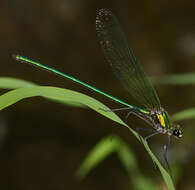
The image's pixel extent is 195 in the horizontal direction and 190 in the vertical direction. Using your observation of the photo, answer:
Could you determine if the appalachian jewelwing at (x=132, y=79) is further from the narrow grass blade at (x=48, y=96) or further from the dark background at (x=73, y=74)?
the dark background at (x=73, y=74)

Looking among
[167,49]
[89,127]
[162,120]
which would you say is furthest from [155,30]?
[162,120]

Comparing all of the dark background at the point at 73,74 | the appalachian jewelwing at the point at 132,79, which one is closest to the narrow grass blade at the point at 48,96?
the appalachian jewelwing at the point at 132,79

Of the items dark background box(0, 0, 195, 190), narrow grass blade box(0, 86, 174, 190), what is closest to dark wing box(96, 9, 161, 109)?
narrow grass blade box(0, 86, 174, 190)

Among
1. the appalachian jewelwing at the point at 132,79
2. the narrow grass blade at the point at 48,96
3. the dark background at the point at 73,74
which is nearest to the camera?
Answer: the narrow grass blade at the point at 48,96

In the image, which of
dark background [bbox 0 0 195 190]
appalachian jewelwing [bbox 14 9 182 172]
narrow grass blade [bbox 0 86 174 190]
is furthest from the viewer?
dark background [bbox 0 0 195 190]

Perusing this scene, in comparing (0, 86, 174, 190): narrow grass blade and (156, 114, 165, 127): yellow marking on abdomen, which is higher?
(0, 86, 174, 190): narrow grass blade

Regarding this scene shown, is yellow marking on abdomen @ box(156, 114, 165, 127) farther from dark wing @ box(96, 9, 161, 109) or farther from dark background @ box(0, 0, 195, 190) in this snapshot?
dark background @ box(0, 0, 195, 190)

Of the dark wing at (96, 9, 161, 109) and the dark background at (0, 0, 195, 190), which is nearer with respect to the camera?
the dark wing at (96, 9, 161, 109)
